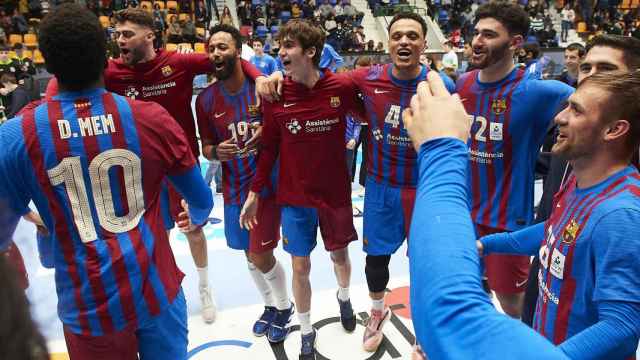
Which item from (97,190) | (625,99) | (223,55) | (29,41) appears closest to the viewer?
(625,99)

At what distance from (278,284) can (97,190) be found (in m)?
2.02

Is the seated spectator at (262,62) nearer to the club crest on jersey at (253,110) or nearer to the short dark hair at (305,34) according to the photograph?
the club crest on jersey at (253,110)

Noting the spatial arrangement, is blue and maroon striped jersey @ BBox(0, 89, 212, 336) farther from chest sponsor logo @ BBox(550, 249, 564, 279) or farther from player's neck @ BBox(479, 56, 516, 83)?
player's neck @ BBox(479, 56, 516, 83)

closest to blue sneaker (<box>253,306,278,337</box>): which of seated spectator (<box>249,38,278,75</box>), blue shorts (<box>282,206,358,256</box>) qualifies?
blue shorts (<box>282,206,358,256</box>)

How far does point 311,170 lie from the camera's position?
3266 mm

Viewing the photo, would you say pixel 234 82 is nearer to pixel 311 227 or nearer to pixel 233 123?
pixel 233 123

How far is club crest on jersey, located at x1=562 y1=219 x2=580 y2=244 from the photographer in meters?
1.64

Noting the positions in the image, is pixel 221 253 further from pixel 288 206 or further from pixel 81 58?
pixel 81 58

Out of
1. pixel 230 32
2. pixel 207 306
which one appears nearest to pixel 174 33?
pixel 230 32

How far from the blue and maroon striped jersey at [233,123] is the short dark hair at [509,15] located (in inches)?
69.0

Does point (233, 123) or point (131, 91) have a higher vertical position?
point (131, 91)

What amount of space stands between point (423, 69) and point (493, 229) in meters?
1.18

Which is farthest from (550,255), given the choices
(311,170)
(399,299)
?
(399,299)

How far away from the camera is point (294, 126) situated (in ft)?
10.6
